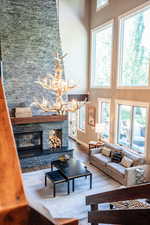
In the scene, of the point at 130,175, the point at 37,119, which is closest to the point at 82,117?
the point at 37,119

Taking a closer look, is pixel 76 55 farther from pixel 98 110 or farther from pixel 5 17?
pixel 5 17

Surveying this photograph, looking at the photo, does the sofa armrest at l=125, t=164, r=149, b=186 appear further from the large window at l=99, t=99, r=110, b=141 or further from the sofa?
the large window at l=99, t=99, r=110, b=141

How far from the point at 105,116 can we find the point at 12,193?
8.25 m

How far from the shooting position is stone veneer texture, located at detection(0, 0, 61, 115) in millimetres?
7160

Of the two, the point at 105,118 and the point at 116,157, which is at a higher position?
the point at 105,118

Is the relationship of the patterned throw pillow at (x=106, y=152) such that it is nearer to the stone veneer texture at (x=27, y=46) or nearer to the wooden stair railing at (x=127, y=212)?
the stone veneer texture at (x=27, y=46)

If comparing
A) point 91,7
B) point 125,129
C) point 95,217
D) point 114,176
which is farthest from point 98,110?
point 95,217

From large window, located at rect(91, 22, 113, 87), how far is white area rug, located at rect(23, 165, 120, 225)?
13.9 ft

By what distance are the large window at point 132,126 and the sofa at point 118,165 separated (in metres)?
0.50

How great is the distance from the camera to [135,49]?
22.6 ft

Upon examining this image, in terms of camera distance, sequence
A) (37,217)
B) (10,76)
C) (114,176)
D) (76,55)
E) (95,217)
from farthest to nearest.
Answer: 1. (76,55)
2. (10,76)
3. (114,176)
4. (95,217)
5. (37,217)

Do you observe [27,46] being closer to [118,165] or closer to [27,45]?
[27,45]

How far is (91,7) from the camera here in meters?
9.04

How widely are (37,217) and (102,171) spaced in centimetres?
666
